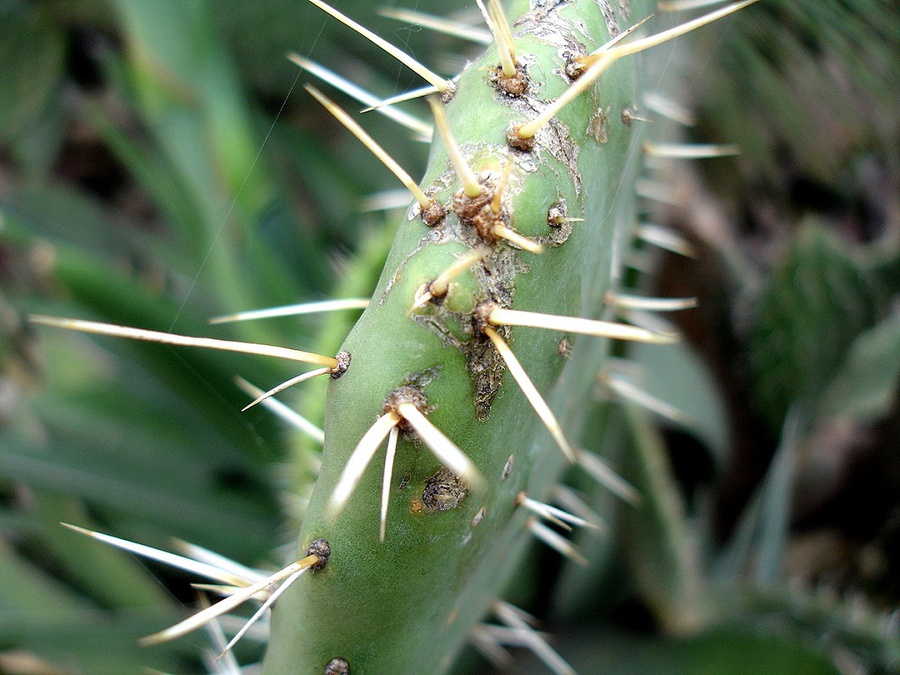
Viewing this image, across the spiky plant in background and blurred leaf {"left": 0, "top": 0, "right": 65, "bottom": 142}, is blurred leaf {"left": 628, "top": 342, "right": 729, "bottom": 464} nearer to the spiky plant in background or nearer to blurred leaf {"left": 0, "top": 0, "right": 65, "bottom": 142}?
the spiky plant in background

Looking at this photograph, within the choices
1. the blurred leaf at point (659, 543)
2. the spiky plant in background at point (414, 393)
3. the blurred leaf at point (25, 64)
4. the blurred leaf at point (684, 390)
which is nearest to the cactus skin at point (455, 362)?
the spiky plant in background at point (414, 393)

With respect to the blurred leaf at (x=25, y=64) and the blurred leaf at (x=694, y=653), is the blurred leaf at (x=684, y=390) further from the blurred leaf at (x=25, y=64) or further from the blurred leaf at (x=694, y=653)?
the blurred leaf at (x=25, y=64)

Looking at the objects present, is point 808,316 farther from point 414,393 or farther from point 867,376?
point 414,393

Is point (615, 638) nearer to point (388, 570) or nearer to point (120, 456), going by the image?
point (388, 570)

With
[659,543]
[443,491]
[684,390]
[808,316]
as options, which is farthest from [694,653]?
[443,491]

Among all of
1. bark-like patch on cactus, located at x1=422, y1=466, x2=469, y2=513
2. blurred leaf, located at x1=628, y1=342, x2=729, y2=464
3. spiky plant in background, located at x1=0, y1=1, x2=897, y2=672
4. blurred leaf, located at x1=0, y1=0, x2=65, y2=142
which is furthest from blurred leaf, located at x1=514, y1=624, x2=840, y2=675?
blurred leaf, located at x1=0, y1=0, x2=65, y2=142

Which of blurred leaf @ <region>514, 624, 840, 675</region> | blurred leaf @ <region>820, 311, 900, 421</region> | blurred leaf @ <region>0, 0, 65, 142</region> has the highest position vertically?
blurred leaf @ <region>820, 311, 900, 421</region>

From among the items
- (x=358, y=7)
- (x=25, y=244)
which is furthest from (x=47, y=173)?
(x=358, y=7)
